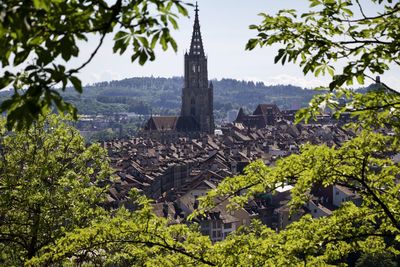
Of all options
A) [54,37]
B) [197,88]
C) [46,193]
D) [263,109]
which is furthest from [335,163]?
[263,109]

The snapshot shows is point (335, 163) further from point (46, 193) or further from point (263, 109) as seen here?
point (263, 109)

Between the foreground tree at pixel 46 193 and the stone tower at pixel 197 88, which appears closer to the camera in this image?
the foreground tree at pixel 46 193

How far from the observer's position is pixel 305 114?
22.3 ft

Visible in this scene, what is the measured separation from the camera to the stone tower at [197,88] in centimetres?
13362

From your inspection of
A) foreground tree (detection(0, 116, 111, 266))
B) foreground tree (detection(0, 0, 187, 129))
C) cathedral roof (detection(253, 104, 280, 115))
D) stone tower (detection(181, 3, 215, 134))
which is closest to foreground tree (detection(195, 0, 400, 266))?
foreground tree (detection(0, 0, 187, 129))

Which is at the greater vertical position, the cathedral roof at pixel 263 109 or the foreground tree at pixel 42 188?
the foreground tree at pixel 42 188

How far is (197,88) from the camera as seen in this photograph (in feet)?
438

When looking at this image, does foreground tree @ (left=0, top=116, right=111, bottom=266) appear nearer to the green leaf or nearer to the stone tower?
the green leaf

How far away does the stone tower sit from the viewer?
438 ft

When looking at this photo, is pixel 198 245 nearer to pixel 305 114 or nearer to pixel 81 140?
pixel 305 114

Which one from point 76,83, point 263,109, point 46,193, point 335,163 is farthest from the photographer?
point 263,109

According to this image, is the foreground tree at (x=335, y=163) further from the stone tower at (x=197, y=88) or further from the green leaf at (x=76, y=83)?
the stone tower at (x=197, y=88)

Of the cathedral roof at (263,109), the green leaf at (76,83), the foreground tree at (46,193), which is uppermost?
the green leaf at (76,83)

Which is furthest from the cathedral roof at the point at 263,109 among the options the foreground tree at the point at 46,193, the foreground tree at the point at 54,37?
the foreground tree at the point at 54,37
